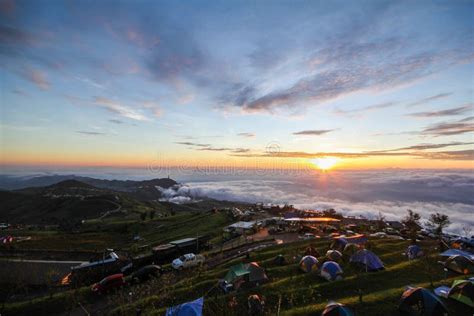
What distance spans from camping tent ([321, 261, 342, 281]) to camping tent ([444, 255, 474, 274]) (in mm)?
10645

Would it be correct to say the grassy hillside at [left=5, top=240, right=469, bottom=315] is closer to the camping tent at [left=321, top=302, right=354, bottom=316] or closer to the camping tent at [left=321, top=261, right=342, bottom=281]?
the camping tent at [left=321, top=261, right=342, bottom=281]

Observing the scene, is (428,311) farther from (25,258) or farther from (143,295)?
(25,258)

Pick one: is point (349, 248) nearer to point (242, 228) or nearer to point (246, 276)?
point (246, 276)

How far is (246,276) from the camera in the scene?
2336cm

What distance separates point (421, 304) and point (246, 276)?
12.2 m

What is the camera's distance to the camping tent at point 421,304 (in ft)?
51.8

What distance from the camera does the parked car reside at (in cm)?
2636

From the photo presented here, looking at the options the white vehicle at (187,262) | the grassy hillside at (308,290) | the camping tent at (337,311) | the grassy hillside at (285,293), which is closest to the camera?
the camping tent at (337,311)

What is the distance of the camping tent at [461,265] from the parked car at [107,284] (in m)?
30.7

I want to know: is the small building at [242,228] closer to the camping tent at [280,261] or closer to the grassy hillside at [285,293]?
the grassy hillside at [285,293]

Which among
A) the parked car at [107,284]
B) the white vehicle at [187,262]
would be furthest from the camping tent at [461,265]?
the parked car at [107,284]

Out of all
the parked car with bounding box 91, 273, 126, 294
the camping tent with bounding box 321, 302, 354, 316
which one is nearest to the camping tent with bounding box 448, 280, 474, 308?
the camping tent with bounding box 321, 302, 354, 316

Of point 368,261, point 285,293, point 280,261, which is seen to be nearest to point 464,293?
point 368,261

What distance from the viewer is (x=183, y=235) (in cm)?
6000
